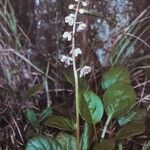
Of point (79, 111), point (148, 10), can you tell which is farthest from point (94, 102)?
point (148, 10)

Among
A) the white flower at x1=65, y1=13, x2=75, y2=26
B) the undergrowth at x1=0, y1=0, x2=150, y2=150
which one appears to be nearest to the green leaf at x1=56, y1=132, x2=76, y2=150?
the undergrowth at x1=0, y1=0, x2=150, y2=150

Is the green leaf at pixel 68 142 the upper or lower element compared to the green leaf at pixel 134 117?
lower

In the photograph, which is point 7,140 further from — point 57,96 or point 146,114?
point 146,114

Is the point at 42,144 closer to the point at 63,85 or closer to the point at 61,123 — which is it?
the point at 61,123

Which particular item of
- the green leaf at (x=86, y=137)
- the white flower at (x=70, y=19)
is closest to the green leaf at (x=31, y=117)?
the green leaf at (x=86, y=137)

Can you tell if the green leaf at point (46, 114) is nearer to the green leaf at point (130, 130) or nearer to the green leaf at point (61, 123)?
the green leaf at point (61, 123)
